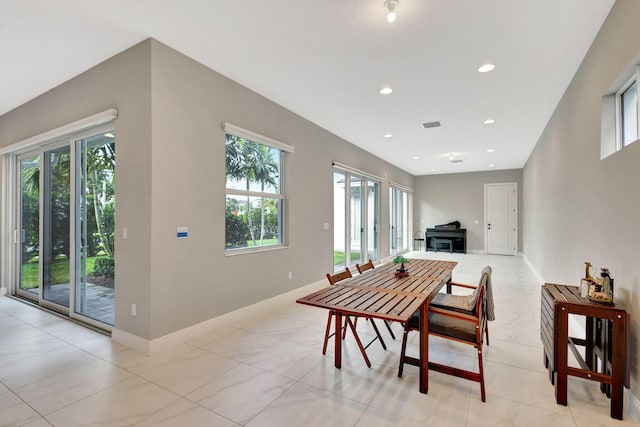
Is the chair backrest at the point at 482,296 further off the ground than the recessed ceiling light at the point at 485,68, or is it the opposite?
the recessed ceiling light at the point at 485,68

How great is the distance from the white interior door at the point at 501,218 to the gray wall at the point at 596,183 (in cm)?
585

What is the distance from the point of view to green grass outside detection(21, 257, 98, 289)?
3.69 meters

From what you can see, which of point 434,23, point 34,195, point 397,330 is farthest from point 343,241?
point 34,195

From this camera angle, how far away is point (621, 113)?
2320 millimetres

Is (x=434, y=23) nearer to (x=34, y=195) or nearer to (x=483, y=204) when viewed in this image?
(x=34, y=195)

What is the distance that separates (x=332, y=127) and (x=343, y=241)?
2.20 metres

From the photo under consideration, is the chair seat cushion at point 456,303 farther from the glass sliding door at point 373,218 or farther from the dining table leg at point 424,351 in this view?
the glass sliding door at point 373,218

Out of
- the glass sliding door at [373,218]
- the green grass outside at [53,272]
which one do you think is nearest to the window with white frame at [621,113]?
the glass sliding door at [373,218]

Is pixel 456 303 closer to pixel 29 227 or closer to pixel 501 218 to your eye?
pixel 29 227

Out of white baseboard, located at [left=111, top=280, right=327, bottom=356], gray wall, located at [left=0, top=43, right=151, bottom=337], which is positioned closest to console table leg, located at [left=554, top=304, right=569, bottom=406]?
white baseboard, located at [left=111, top=280, right=327, bottom=356]

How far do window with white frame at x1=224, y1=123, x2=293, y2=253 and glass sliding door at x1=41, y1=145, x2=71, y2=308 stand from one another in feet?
6.45

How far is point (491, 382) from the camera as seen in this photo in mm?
2275

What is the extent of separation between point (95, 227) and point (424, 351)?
3542mm

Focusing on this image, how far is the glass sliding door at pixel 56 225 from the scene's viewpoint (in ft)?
12.3
